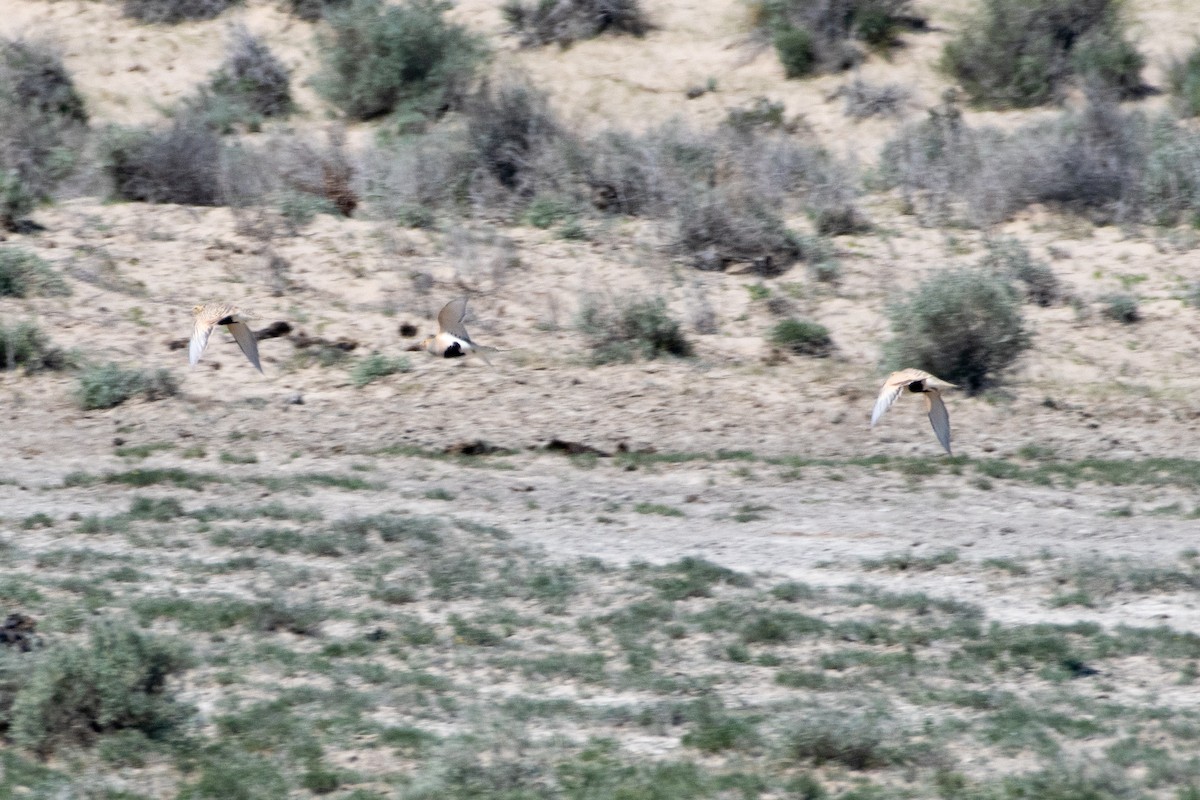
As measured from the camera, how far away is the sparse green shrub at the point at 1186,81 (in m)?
20.7

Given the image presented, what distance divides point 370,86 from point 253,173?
3.72 metres

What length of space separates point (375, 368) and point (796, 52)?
9.89 meters

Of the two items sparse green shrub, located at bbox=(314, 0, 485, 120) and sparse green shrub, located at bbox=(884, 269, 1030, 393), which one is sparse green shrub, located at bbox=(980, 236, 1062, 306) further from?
sparse green shrub, located at bbox=(314, 0, 485, 120)

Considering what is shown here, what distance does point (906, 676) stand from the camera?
332 inches

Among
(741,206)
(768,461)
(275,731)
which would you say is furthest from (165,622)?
(741,206)

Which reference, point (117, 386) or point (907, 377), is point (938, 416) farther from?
point (117, 386)

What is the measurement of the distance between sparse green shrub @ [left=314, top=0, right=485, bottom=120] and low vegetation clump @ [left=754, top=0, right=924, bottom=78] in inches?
152

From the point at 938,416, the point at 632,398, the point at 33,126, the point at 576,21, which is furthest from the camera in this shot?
the point at 576,21

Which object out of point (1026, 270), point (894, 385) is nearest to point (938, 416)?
point (894, 385)

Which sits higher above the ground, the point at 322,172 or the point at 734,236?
the point at 734,236

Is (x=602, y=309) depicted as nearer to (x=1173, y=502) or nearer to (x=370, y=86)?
(x=1173, y=502)

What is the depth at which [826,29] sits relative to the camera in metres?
22.5

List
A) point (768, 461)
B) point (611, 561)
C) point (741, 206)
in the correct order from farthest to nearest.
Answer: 1. point (741, 206)
2. point (768, 461)
3. point (611, 561)

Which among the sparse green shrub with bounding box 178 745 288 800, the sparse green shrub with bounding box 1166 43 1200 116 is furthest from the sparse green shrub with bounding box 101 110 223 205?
the sparse green shrub with bounding box 178 745 288 800
